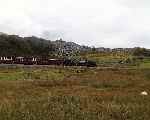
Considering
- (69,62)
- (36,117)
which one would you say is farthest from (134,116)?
(69,62)

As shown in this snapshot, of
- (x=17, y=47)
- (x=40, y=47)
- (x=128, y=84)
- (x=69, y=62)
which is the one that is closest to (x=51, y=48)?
(x=40, y=47)

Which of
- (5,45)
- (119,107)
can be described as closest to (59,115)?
(119,107)

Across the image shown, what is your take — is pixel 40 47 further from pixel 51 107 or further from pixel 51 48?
pixel 51 107

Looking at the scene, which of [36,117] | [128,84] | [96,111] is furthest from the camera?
[128,84]

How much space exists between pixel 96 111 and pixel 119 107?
1.70 meters

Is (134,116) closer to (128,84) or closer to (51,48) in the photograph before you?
(128,84)

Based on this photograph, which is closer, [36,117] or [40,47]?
[36,117]

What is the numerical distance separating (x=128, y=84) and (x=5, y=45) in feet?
321

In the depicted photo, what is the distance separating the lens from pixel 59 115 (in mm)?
19047

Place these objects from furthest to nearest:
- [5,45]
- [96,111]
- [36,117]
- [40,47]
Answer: [40,47] → [5,45] → [96,111] → [36,117]

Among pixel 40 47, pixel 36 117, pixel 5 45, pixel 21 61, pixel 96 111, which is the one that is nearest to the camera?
pixel 36 117

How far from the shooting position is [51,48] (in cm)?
15912

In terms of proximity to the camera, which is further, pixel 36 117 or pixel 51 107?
pixel 51 107

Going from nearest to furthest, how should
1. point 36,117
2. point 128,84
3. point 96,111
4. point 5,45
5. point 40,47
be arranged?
point 36,117, point 96,111, point 128,84, point 5,45, point 40,47
